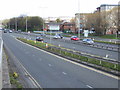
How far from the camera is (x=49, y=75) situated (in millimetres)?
16297

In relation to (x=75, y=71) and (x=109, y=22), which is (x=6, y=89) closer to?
(x=75, y=71)

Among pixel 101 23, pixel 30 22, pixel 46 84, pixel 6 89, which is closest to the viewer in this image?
pixel 6 89

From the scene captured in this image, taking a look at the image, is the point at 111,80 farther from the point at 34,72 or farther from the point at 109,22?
the point at 109,22

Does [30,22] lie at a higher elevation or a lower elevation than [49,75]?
higher

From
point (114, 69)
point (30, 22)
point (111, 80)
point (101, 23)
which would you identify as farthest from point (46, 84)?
point (30, 22)

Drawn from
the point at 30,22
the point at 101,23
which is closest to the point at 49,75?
the point at 101,23

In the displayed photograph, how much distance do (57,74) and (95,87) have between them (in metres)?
4.70

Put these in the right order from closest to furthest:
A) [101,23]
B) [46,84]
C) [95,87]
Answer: [95,87]
[46,84]
[101,23]

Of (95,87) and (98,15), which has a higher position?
(98,15)

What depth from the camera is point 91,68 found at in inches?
727

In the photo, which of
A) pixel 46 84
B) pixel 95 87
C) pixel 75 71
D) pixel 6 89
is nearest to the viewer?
pixel 6 89

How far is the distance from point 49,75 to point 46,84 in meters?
2.74

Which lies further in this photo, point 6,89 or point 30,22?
point 30,22

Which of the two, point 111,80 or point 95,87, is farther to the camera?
point 111,80
